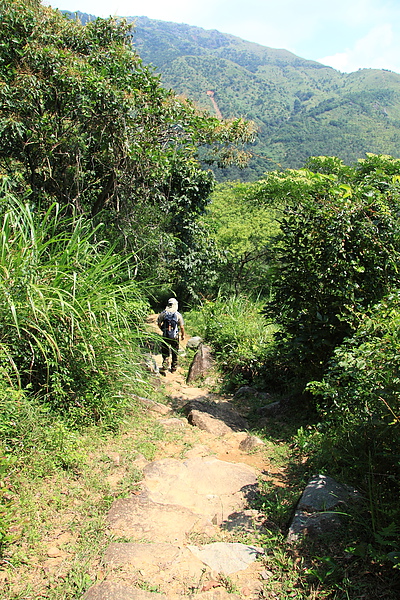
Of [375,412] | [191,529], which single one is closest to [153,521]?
[191,529]

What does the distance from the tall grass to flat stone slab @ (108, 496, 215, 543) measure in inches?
45.1

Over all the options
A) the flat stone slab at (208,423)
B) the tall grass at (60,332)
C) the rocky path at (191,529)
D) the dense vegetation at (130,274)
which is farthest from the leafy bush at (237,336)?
the tall grass at (60,332)

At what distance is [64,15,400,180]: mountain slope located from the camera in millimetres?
52500

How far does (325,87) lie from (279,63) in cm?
6029

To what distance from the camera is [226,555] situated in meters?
2.82

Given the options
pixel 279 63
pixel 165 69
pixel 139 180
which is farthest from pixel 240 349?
pixel 279 63

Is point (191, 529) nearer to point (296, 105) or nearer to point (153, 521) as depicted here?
point (153, 521)

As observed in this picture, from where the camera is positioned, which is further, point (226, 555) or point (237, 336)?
point (237, 336)

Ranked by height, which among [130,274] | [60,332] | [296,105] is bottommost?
[60,332]

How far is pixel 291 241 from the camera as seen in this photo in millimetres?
5277

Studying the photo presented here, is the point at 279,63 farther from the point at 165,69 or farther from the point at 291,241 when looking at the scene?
the point at 291,241

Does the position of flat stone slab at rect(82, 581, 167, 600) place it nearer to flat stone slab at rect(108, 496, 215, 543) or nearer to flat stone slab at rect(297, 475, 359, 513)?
flat stone slab at rect(108, 496, 215, 543)

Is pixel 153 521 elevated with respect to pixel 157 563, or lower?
lower

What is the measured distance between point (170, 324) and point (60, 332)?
3464 millimetres
